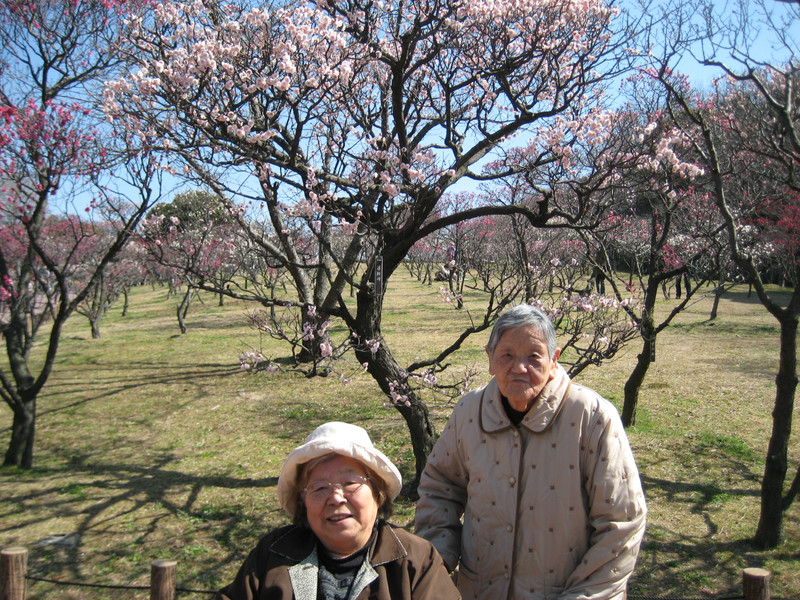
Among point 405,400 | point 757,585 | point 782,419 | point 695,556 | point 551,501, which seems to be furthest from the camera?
point 405,400

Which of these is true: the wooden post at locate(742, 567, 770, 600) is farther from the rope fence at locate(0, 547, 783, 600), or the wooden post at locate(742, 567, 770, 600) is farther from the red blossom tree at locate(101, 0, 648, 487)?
the red blossom tree at locate(101, 0, 648, 487)

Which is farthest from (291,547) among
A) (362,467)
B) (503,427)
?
(503,427)

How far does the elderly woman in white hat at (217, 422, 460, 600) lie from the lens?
1580mm

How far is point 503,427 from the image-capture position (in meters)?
1.81

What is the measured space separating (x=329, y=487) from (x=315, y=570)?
0.70 feet

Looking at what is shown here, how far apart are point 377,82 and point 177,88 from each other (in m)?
2.45

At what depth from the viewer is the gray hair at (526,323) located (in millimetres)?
1813

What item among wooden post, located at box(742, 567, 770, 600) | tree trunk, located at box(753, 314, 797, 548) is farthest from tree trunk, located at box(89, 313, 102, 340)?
wooden post, located at box(742, 567, 770, 600)

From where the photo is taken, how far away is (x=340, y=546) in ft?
5.35

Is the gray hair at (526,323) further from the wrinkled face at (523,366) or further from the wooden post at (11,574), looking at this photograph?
the wooden post at (11,574)

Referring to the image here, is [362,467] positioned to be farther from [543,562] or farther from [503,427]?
[543,562]

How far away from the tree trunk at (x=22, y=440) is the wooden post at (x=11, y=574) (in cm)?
498

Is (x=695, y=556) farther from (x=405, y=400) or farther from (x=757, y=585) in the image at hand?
(x=757, y=585)

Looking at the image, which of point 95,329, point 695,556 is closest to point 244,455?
point 695,556
